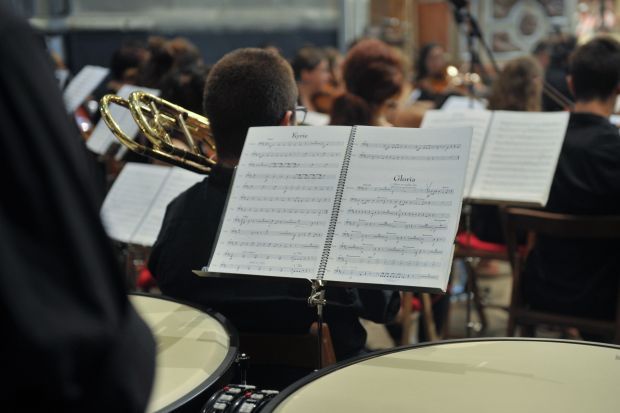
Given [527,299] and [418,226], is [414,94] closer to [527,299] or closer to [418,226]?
[527,299]

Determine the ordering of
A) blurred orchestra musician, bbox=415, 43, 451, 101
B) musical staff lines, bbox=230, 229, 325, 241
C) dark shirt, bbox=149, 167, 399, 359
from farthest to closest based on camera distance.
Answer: blurred orchestra musician, bbox=415, 43, 451, 101 → dark shirt, bbox=149, 167, 399, 359 → musical staff lines, bbox=230, 229, 325, 241

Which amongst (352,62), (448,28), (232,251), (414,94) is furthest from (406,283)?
(448,28)

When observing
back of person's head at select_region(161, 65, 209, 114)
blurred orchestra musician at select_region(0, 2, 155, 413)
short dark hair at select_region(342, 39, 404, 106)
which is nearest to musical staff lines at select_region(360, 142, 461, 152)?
blurred orchestra musician at select_region(0, 2, 155, 413)

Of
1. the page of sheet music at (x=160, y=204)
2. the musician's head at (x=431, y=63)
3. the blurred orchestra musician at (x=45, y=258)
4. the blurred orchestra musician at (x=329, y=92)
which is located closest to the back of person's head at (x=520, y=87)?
the blurred orchestra musician at (x=329, y=92)

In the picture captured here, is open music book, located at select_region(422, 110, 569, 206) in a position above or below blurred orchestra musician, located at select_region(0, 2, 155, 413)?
below

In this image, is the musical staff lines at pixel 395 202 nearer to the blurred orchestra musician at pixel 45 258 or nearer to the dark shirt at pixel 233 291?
the dark shirt at pixel 233 291

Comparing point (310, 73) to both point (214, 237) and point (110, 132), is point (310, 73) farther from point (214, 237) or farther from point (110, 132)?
point (214, 237)

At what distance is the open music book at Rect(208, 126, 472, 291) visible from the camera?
1.42 metres

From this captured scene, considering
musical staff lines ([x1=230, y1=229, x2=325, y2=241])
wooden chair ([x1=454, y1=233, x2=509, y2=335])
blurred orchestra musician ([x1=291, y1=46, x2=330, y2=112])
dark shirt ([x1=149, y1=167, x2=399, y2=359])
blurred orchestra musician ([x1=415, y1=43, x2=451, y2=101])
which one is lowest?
wooden chair ([x1=454, y1=233, x2=509, y2=335])

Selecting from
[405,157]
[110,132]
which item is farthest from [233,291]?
[110,132]

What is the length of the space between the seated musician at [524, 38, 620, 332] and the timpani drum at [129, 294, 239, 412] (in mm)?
1575

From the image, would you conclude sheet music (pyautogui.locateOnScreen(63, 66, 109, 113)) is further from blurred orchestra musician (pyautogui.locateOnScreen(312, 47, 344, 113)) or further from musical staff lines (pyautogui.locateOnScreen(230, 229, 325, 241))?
musical staff lines (pyautogui.locateOnScreen(230, 229, 325, 241))

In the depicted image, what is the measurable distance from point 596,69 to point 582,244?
718 millimetres

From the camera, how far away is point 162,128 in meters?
2.11
